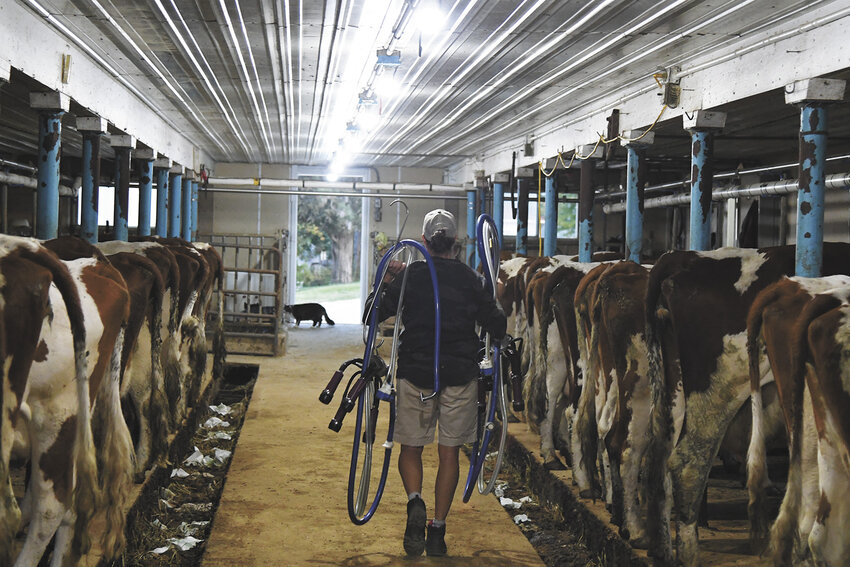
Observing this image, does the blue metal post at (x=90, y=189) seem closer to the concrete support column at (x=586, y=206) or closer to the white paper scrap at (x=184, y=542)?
the white paper scrap at (x=184, y=542)

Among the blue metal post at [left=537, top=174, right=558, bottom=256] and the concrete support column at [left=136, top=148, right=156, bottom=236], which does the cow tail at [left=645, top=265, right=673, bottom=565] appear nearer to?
the blue metal post at [left=537, top=174, right=558, bottom=256]

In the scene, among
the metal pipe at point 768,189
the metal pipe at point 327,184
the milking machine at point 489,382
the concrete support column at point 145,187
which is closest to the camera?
the milking machine at point 489,382

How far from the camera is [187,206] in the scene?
1623cm

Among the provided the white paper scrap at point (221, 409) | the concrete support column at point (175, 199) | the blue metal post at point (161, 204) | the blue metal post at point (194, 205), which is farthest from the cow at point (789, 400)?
the blue metal post at point (194, 205)

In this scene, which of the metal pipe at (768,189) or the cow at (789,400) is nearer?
the cow at (789,400)

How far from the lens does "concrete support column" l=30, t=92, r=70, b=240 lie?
7.28m

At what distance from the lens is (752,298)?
4.64m

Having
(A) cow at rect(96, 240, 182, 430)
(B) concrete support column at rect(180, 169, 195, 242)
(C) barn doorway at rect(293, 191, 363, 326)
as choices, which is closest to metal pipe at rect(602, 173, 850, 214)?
(A) cow at rect(96, 240, 182, 430)

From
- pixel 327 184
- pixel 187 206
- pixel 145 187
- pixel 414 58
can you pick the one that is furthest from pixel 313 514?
pixel 327 184

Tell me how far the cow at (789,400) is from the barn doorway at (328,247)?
2776 cm

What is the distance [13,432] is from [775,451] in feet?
17.8

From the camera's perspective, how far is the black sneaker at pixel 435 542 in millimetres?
4688

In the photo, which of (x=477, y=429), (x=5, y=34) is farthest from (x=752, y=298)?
(x=5, y=34)

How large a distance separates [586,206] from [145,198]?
634 cm
